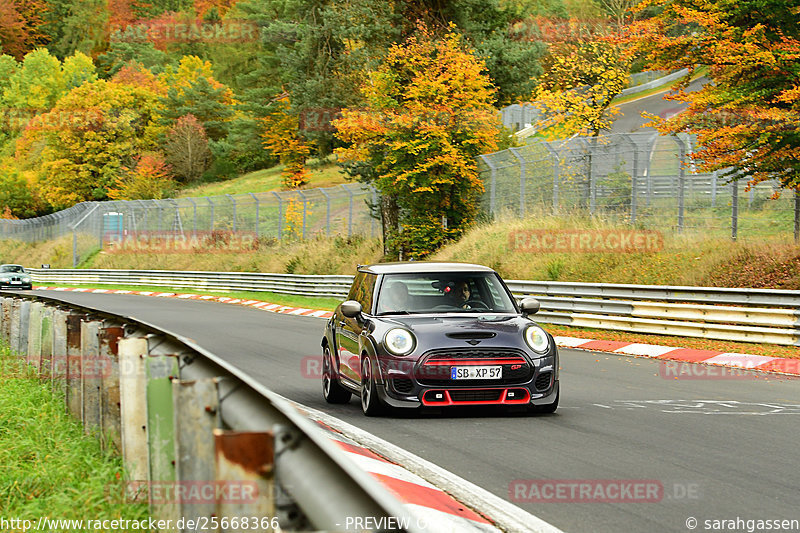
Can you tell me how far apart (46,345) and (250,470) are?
24.3ft

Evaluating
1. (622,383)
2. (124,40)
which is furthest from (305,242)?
(124,40)

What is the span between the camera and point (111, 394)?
606 centimetres

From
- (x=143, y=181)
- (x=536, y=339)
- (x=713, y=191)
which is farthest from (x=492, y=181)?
(x=143, y=181)

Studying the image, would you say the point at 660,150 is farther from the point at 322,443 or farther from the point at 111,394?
the point at 322,443

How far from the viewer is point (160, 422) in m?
4.68

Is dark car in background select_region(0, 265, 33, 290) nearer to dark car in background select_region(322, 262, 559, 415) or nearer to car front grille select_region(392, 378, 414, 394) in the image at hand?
dark car in background select_region(322, 262, 559, 415)

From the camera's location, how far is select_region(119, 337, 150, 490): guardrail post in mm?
5277

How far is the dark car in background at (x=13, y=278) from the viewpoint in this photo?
49.7 metres

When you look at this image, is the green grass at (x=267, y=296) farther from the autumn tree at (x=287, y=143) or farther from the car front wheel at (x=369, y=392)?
the autumn tree at (x=287, y=143)

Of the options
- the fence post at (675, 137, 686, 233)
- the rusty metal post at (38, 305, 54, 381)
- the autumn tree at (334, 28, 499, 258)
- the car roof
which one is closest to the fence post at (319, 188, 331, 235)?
the autumn tree at (334, 28, 499, 258)

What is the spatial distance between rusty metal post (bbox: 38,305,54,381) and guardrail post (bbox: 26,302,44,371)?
111mm

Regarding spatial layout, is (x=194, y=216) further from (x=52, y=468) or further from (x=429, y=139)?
(x=52, y=468)

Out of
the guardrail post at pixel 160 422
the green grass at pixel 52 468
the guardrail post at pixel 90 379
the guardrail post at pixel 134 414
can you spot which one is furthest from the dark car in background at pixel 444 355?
the guardrail post at pixel 160 422

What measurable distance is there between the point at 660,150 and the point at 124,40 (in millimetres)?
104185
